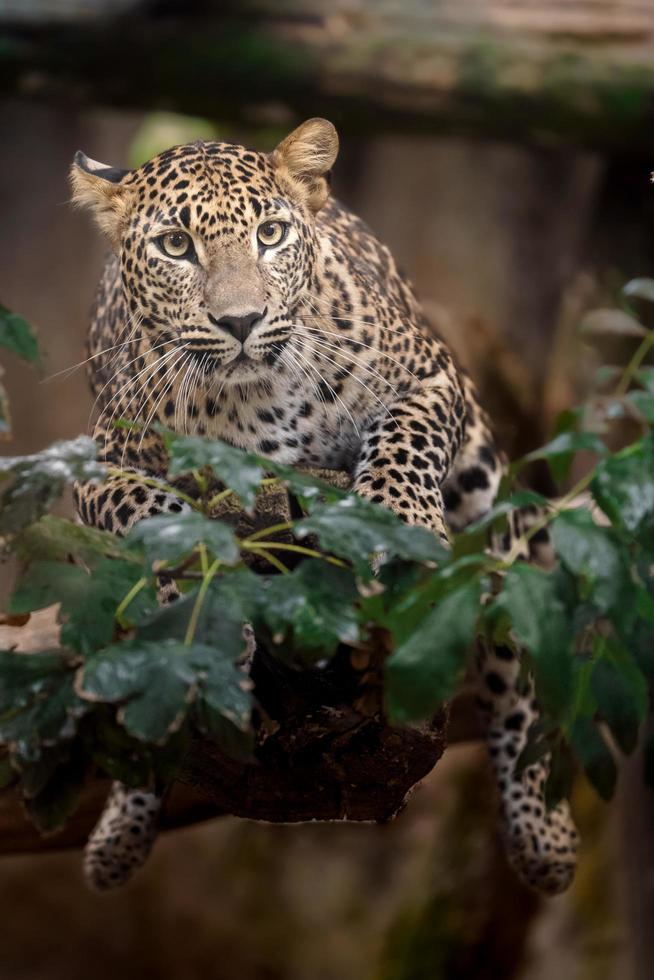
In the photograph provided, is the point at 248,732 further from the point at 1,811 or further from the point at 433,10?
the point at 433,10

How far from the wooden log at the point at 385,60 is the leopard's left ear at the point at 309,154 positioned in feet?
13.6

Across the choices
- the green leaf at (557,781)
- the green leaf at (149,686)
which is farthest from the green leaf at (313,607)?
the green leaf at (557,781)

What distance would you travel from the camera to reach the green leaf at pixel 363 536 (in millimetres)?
2965

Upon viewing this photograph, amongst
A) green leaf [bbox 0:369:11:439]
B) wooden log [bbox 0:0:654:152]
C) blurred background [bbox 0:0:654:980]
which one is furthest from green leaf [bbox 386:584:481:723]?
wooden log [bbox 0:0:654:152]

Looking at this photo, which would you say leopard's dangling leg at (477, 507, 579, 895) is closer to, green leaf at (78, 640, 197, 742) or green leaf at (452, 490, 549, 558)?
green leaf at (452, 490, 549, 558)

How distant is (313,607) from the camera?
3025 millimetres

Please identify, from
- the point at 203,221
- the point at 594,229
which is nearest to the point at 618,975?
the point at 594,229

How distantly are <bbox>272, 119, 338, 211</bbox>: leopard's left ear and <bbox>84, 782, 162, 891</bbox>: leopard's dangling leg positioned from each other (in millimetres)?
2357

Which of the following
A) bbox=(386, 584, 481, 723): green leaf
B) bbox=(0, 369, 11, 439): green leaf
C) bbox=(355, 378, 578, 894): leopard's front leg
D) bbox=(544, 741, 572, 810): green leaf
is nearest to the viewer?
bbox=(386, 584, 481, 723): green leaf

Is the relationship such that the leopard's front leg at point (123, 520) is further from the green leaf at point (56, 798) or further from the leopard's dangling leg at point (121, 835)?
the green leaf at point (56, 798)

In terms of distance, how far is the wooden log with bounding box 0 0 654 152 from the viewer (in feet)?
27.4

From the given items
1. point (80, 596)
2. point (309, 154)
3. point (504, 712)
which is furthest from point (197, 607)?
point (504, 712)

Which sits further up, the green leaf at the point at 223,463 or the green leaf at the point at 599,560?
the green leaf at the point at 223,463

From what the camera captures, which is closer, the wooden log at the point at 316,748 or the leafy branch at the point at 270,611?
the leafy branch at the point at 270,611
